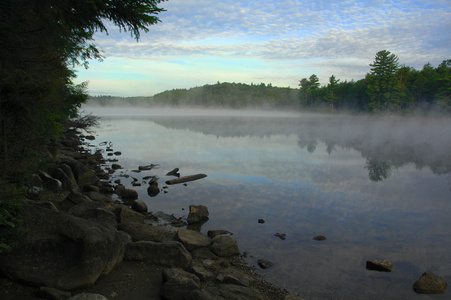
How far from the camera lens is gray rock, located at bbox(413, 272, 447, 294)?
7.52 meters

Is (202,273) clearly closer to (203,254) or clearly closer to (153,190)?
(203,254)

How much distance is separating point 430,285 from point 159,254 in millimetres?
6610

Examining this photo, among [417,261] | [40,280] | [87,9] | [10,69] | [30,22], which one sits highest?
[87,9]

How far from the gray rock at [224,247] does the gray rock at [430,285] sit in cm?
461

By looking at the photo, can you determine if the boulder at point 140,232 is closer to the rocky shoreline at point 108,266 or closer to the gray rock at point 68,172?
the rocky shoreline at point 108,266

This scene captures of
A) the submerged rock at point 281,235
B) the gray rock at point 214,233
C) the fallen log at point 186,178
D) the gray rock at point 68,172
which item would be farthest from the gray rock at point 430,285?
the gray rock at point 68,172

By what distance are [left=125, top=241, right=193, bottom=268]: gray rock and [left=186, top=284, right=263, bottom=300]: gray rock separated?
1.28 metres

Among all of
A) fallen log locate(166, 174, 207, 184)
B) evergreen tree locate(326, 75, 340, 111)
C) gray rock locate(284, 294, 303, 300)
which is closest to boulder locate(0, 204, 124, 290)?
gray rock locate(284, 294, 303, 300)

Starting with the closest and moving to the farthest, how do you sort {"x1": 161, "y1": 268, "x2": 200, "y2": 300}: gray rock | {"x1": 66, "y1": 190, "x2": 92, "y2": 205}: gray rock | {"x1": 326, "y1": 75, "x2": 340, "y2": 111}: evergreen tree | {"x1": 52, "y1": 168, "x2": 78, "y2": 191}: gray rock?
{"x1": 161, "y1": 268, "x2": 200, "y2": 300}: gray rock → {"x1": 66, "y1": 190, "x2": 92, "y2": 205}: gray rock → {"x1": 52, "y1": 168, "x2": 78, "y2": 191}: gray rock → {"x1": 326, "y1": 75, "x2": 340, "y2": 111}: evergreen tree

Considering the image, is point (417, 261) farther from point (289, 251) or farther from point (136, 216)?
point (136, 216)

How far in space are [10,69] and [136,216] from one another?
5.60 meters

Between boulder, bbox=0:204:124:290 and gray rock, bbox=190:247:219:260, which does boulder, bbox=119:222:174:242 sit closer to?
gray rock, bbox=190:247:219:260

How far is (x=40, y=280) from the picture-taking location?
514 cm

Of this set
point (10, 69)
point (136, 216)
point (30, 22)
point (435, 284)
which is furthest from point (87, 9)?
point (435, 284)
